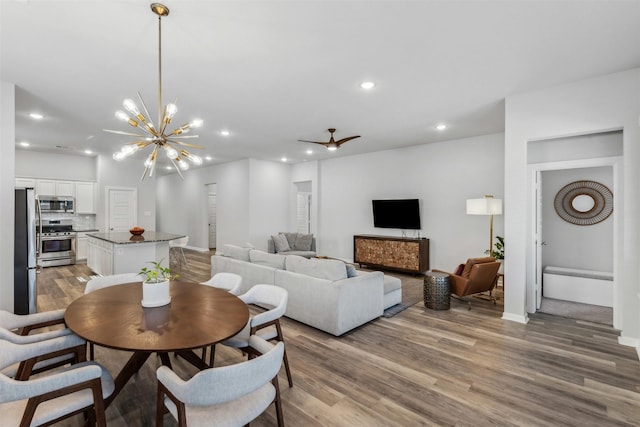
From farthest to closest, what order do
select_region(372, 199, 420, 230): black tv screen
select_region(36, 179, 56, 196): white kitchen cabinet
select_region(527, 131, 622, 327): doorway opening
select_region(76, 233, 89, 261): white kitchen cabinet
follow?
select_region(76, 233, 89, 261): white kitchen cabinet → select_region(36, 179, 56, 196): white kitchen cabinet → select_region(372, 199, 420, 230): black tv screen → select_region(527, 131, 622, 327): doorway opening

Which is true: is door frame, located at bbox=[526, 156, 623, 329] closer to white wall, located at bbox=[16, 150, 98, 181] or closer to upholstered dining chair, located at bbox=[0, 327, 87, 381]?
upholstered dining chair, located at bbox=[0, 327, 87, 381]

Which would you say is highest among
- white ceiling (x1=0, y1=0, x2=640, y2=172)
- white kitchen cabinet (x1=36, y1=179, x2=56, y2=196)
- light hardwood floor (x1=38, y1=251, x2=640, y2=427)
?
white ceiling (x1=0, y1=0, x2=640, y2=172)

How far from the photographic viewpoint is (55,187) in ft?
24.8

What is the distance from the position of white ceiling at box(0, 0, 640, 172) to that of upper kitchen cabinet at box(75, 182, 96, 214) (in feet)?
10.9

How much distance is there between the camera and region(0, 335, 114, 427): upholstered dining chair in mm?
1352

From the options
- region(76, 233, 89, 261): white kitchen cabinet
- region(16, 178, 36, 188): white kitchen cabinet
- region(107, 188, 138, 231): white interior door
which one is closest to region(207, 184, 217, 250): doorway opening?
region(107, 188, 138, 231): white interior door

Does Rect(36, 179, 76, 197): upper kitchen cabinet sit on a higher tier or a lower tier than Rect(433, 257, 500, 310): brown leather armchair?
higher

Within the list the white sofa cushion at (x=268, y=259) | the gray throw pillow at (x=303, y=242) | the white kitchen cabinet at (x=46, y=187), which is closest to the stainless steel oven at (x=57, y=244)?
the white kitchen cabinet at (x=46, y=187)

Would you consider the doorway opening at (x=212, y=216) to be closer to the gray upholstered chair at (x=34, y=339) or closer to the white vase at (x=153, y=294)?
the gray upholstered chair at (x=34, y=339)

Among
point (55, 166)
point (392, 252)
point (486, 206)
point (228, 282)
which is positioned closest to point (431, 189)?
point (392, 252)

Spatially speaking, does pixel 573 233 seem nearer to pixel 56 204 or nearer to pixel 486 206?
pixel 486 206

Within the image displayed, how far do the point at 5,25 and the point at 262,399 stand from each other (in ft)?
11.3

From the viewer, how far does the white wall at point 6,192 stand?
348 centimetres

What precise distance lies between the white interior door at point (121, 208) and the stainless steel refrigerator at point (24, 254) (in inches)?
170
